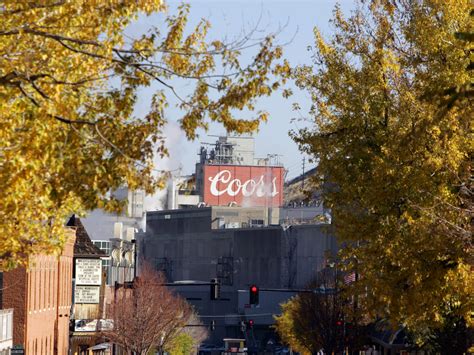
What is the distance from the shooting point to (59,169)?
2175cm

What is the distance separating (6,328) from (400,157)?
3005cm

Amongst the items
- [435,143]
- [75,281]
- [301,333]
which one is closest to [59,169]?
[435,143]

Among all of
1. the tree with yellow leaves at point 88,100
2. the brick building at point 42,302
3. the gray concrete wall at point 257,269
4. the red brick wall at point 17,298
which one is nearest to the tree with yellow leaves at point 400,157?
the tree with yellow leaves at point 88,100

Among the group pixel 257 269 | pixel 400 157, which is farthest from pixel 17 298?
pixel 257 269

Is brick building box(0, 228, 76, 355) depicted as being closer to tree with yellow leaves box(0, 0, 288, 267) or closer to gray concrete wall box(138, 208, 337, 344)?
tree with yellow leaves box(0, 0, 288, 267)

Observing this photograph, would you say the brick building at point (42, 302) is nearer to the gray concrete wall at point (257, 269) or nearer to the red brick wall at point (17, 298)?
the red brick wall at point (17, 298)

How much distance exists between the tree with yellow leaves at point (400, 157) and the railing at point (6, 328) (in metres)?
21.8

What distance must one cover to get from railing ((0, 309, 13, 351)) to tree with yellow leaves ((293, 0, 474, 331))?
21.8 meters

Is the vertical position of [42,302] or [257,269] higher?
[257,269]

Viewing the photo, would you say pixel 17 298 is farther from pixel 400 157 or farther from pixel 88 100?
pixel 88 100

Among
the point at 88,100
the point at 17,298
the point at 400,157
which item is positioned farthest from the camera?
the point at 17,298

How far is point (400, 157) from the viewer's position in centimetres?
3581

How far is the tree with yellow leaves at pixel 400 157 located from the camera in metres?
34.8

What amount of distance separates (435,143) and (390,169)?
1.50 meters
